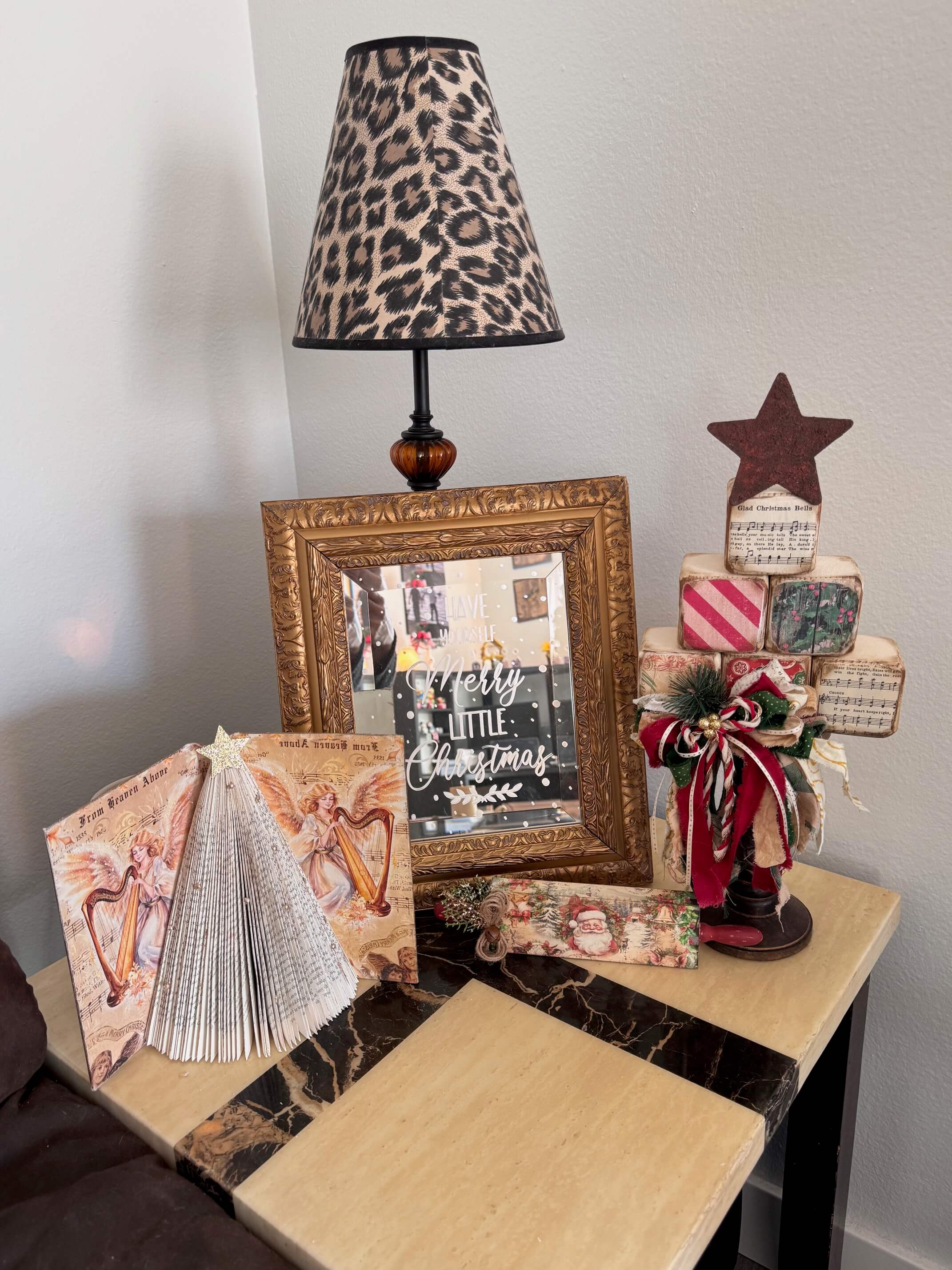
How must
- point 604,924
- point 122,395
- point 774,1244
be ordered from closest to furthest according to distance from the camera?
point 604,924
point 122,395
point 774,1244

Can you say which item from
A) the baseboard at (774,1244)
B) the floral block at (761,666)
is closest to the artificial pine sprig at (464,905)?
the floral block at (761,666)

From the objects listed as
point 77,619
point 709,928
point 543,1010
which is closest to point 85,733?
point 77,619

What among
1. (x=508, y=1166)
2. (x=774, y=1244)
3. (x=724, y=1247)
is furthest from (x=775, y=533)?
(x=774, y=1244)

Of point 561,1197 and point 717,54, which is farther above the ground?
point 717,54

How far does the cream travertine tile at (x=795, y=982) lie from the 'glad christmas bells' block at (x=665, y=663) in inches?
10.8

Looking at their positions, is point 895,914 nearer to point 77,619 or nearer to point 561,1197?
point 561,1197

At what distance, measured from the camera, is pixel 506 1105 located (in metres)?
0.73

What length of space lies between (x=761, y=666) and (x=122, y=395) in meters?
0.82

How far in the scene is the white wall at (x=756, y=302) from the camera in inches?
34.3

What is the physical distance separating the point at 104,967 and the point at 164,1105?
125mm

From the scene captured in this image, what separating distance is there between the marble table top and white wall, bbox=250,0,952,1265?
0.27 m

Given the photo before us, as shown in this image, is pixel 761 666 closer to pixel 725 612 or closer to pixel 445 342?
pixel 725 612

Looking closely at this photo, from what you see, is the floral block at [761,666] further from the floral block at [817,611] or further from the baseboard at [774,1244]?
the baseboard at [774,1244]

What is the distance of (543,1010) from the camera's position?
0.83 m
